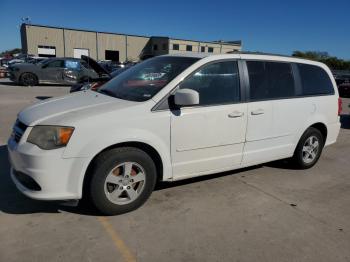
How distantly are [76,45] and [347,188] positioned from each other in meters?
60.8

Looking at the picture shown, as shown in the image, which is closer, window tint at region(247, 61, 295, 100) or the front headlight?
the front headlight

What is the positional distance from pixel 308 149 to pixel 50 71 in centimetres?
1532

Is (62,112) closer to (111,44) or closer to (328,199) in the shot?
(328,199)

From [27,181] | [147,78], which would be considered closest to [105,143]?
[27,181]

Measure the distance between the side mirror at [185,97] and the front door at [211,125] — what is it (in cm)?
16

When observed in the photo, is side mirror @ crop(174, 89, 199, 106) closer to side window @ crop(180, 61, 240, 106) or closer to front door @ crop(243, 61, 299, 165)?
side window @ crop(180, 61, 240, 106)

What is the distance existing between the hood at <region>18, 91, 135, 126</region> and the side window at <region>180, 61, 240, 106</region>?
828mm

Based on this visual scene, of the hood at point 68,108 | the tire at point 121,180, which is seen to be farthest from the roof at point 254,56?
the tire at point 121,180

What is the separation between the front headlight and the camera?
3.15 m

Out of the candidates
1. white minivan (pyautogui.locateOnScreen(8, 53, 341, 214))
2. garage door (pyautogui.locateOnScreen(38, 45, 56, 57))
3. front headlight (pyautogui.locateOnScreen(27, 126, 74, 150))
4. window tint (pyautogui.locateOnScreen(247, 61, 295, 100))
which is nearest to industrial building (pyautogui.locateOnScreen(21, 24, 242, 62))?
garage door (pyautogui.locateOnScreen(38, 45, 56, 57))

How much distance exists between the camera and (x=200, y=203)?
3.95m

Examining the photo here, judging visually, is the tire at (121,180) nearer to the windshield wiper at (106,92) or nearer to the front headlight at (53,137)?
the front headlight at (53,137)

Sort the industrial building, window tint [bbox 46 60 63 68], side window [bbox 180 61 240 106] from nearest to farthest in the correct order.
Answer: side window [bbox 180 61 240 106]
window tint [bbox 46 60 63 68]
the industrial building

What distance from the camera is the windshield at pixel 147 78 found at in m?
3.79
